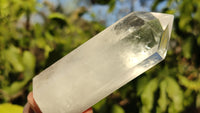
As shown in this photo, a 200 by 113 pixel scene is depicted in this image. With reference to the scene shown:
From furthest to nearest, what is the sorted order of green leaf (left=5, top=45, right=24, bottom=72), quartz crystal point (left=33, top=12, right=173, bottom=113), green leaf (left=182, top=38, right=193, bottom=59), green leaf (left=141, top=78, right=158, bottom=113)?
green leaf (left=182, top=38, right=193, bottom=59)
green leaf (left=5, top=45, right=24, bottom=72)
green leaf (left=141, top=78, right=158, bottom=113)
quartz crystal point (left=33, top=12, right=173, bottom=113)

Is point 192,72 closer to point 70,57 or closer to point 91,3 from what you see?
point 91,3

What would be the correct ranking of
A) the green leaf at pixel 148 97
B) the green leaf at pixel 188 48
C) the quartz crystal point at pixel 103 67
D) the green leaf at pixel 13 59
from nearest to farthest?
the quartz crystal point at pixel 103 67 → the green leaf at pixel 148 97 → the green leaf at pixel 13 59 → the green leaf at pixel 188 48

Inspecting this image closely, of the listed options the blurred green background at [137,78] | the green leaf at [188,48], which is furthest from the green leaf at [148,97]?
the green leaf at [188,48]

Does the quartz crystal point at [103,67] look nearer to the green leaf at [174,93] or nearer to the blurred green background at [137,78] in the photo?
the blurred green background at [137,78]

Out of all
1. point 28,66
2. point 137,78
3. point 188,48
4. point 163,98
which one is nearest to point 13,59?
point 28,66

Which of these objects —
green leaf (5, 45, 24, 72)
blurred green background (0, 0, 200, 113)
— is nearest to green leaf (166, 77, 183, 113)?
blurred green background (0, 0, 200, 113)

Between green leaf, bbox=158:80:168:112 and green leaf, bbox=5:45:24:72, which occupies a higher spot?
green leaf, bbox=5:45:24:72

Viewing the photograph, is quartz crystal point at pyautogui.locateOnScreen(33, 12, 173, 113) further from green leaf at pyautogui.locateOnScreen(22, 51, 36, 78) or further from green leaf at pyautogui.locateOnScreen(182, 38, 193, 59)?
green leaf at pyautogui.locateOnScreen(182, 38, 193, 59)

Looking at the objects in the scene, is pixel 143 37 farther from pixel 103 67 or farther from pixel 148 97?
pixel 148 97
